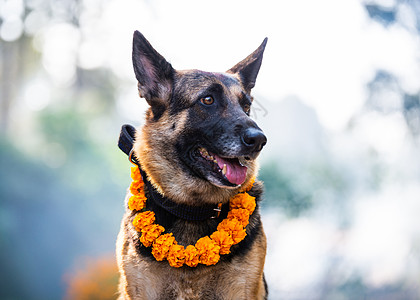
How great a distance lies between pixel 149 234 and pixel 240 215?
0.74 metres

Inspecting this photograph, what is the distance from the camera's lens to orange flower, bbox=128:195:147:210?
3.43 m

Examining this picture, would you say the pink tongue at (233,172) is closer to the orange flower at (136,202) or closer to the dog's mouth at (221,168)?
the dog's mouth at (221,168)

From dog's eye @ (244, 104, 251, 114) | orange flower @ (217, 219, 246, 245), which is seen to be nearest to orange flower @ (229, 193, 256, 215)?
orange flower @ (217, 219, 246, 245)

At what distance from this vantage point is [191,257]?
3139 millimetres

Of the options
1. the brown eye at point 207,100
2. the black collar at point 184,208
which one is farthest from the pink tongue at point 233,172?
the brown eye at point 207,100

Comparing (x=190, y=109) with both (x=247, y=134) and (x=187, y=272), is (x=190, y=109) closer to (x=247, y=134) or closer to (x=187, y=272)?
(x=247, y=134)

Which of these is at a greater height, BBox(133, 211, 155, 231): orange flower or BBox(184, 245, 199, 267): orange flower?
BBox(133, 211, 155, 231): orange flower

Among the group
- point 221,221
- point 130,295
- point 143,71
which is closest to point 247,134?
point 221,221

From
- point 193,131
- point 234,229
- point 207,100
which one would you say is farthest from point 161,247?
point 207,100

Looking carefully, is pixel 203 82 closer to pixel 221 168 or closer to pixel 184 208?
pixel 221 168

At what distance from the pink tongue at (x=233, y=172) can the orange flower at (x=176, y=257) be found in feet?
2.15

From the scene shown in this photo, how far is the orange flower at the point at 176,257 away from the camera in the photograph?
10.3 ft

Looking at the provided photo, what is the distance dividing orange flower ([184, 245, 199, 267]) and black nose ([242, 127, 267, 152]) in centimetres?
87

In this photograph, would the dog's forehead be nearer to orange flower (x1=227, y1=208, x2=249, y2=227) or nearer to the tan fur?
orange flower (x1=227, y1=208, x2=249, y2=227)
